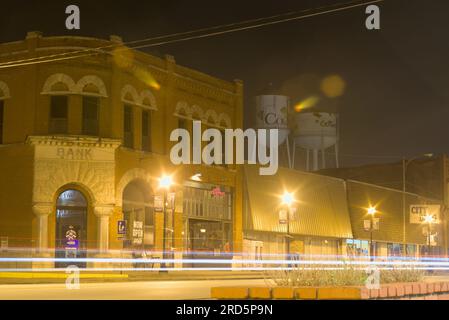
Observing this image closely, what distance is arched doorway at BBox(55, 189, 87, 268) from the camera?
1644 inches

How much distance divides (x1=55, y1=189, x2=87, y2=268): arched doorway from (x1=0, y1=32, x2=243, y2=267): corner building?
2.2 inches

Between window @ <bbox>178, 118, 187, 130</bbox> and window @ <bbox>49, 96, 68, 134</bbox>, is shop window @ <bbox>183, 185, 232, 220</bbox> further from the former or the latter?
window @ <bbox>49, 96, 68, 134</bbox>

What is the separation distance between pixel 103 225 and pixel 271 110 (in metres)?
32.5

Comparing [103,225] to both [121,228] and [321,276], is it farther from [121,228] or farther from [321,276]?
[321,276]

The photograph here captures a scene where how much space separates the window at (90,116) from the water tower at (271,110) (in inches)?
1174

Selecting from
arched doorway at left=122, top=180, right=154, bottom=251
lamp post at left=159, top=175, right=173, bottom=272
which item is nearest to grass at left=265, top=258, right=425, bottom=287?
lamp post at left=159, top=175, right=173, bottom=272

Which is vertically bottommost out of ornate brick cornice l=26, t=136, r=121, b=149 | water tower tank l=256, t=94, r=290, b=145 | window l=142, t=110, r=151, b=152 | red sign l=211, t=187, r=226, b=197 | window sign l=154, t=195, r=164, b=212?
window sign l=154, t=195, r=164, b=212

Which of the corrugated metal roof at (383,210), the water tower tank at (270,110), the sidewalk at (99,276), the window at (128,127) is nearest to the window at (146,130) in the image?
the window at (128,127)

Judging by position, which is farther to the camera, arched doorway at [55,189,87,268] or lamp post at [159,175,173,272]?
lamp post at [159,175,173,272]

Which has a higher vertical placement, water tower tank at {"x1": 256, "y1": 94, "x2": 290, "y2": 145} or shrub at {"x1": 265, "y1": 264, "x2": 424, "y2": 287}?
water tower tank at {"x1": 256, "y1": 94, "x2": 290, "y2": 145}

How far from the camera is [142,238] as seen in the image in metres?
44.8
